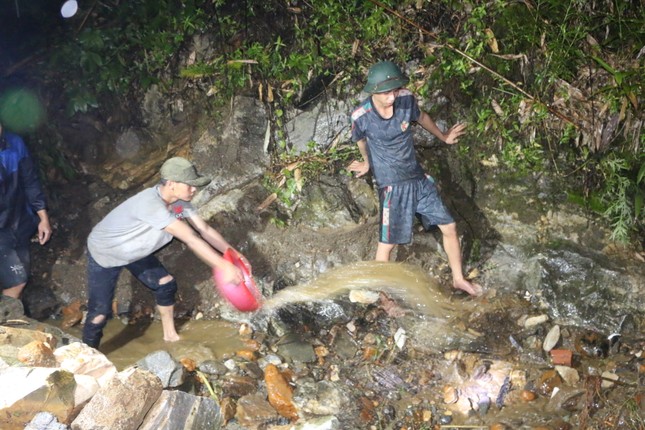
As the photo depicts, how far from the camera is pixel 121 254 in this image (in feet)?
16.4

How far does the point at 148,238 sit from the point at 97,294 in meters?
0.78

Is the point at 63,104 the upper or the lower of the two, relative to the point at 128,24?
lower

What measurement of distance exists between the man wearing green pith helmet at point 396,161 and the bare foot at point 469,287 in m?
0.02

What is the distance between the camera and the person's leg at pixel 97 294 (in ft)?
16.9

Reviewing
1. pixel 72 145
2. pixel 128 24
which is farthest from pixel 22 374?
pixel 128 24

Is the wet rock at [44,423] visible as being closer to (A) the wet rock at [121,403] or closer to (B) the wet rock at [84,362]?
(A) the wet rock at [121,403]

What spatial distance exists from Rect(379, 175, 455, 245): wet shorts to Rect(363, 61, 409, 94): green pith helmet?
2.92 ft

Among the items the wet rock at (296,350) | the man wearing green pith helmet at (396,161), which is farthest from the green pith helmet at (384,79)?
the wet rock at (296,350)

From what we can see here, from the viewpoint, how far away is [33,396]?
3904mm

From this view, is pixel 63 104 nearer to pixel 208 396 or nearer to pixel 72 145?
pixel 72 145

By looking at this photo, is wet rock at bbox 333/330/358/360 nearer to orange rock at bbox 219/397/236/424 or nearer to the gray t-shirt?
orange rock at bbox 219/397/236/424

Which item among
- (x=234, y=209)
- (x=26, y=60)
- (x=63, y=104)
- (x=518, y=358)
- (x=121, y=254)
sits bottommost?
(x=518, y=358)

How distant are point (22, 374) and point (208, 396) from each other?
4.87 feet

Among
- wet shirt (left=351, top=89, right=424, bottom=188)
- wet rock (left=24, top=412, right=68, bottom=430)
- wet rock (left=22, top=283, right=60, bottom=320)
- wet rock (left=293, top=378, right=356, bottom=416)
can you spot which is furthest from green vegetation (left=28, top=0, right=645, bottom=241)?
wet rock (left=24, top=412, right=68, bottom=430)
